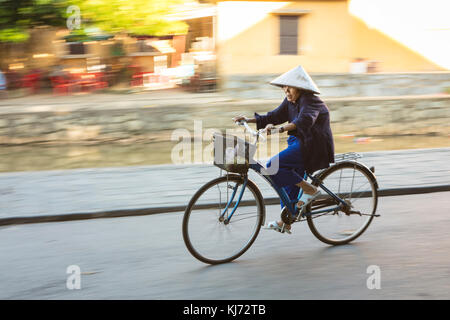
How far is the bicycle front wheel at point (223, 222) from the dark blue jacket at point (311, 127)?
1.78 ft

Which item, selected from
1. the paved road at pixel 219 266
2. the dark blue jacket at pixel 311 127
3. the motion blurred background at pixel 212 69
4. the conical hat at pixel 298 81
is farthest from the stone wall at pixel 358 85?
the conical hat at pixel 298 81

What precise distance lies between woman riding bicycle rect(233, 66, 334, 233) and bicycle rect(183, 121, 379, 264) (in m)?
0.09

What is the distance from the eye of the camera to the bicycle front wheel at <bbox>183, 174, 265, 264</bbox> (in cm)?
421

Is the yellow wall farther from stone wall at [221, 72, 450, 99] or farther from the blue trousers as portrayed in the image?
the blue trousers

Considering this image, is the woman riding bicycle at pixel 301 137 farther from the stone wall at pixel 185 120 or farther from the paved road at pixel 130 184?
the stone wall at pixel 185 120

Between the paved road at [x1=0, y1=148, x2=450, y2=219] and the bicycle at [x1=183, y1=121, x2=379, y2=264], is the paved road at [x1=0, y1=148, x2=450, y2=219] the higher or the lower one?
the lower one

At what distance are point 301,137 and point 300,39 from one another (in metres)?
11.6

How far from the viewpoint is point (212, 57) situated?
16.0m

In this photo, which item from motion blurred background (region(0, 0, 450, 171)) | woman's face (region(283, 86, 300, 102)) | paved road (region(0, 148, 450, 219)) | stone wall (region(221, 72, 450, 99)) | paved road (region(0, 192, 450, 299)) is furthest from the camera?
stone wall (region(221, 72, 450, 99))

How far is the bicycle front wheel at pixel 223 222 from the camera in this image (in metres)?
4.21

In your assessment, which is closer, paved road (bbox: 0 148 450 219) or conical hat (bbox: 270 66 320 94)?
conical hat (bbox: 270 66 320 94)

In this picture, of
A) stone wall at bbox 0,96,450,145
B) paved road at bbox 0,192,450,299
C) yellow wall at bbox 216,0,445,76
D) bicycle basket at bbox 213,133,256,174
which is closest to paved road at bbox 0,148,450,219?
paved road at bbox 0,192,450,299

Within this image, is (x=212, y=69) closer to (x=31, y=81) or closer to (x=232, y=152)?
(x=31, y=81)
